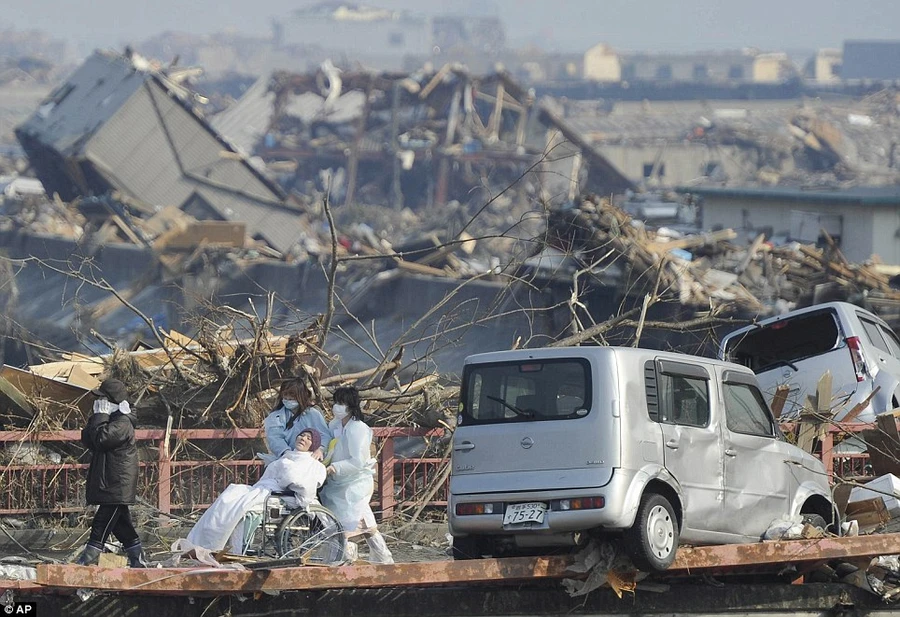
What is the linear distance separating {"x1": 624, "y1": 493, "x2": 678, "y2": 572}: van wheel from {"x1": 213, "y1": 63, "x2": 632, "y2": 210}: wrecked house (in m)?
50.6

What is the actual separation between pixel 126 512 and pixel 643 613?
140 inches

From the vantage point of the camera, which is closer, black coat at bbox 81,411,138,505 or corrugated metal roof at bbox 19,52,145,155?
black coat at bbox 81,411,138,505

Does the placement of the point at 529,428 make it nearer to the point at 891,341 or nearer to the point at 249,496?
the point at 249,496

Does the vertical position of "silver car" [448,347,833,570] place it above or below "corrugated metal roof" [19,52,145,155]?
below

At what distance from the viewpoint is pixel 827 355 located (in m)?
14.4

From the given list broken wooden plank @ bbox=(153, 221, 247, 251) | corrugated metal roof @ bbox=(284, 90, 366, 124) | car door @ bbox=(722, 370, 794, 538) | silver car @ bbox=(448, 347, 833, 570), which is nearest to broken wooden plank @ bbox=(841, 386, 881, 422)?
car door @ bbox=(722, 370, 794, 538)

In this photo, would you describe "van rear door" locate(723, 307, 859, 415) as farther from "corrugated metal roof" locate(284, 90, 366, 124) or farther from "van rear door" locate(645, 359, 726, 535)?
"corrugated metal roof" locate(284, 90, 366, 124)

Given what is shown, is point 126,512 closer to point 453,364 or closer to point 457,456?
point 457,456

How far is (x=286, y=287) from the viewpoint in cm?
3136

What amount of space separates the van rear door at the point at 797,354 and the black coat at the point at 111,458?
645cm

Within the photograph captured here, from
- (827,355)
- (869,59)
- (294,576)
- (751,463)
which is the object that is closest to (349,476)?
(294,576)

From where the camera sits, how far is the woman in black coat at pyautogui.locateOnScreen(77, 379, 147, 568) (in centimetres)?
977

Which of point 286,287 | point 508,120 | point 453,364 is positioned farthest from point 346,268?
point 508,120

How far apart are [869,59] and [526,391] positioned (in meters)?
194
